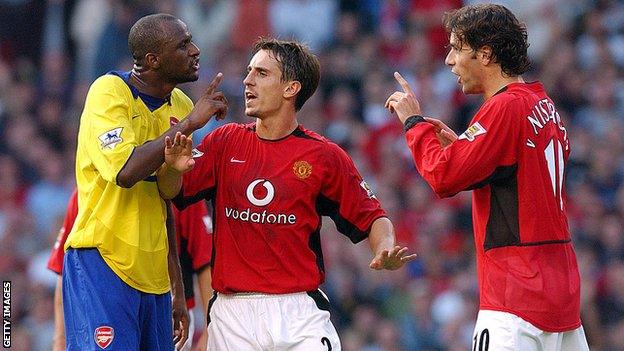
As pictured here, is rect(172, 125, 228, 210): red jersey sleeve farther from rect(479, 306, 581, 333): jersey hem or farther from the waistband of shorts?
rect(479, 306, 581, 333): jersey hem

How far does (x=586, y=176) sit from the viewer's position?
13.6 metres

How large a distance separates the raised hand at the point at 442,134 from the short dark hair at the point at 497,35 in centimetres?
42

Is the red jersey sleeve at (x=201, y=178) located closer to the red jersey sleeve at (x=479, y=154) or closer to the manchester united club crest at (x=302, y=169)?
the manchester united club crest at (x=302, y=169)

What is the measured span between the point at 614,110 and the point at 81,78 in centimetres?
575

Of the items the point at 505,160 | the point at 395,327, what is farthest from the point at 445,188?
the point at 395,327

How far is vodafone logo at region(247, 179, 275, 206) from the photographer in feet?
22.5

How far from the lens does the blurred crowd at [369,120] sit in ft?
41.1

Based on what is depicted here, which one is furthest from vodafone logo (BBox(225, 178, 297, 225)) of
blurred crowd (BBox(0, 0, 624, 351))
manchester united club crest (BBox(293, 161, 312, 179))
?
blurred crowd (BBox(0, 0, 624, 351))

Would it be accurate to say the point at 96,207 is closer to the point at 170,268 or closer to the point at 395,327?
the point at 170,268

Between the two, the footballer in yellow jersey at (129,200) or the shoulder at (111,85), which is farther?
the shoulder at (111,85)

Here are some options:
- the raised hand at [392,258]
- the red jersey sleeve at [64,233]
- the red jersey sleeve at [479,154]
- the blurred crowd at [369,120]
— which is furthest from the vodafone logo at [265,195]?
the blurred crowd at [369,120]

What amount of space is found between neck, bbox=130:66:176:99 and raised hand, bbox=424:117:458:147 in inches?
53.0

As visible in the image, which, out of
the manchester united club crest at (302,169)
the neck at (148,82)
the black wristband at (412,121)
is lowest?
the manchester united club crest at (302,169)

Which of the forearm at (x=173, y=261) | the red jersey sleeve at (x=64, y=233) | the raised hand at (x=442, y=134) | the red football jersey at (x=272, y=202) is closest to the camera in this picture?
the raised hand at (x=442, y=134)
